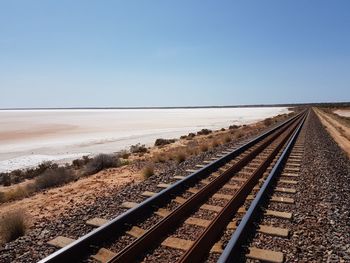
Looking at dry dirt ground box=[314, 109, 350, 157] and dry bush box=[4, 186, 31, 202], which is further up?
dry dirt ground box=[314, 109, 350, 157]

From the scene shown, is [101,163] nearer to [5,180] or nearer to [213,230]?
[5,180]

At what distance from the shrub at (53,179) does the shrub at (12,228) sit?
6.41 metres

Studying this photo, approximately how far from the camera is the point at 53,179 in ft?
43.2

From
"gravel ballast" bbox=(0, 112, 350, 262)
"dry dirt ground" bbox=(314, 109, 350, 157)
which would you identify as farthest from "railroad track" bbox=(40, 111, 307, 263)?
"dry dirt ground" bbox=(314, 109, 350, 157)

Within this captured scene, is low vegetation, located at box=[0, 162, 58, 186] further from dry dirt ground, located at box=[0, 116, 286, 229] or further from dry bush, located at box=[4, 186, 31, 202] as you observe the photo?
dry dirt ground, located at box=[0, 116, 286, 229]

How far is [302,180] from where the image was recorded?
1034 cm

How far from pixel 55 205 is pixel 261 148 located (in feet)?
36.1

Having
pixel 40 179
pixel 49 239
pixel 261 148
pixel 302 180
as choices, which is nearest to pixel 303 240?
pixel 49 239

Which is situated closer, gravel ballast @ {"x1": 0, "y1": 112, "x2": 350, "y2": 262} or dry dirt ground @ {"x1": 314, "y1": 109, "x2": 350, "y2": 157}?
gravel ballast @ {"x1": 0, "y1": 112, "x2": 350, "y2": 262}

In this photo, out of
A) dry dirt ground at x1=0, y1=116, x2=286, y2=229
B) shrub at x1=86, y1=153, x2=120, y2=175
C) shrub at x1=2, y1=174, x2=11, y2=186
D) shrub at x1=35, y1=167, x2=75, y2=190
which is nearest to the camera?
dry dirt ground at x1=0, y1=116, x2=286, y2=229

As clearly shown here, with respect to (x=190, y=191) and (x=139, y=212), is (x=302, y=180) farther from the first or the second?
(x=139, y=212)

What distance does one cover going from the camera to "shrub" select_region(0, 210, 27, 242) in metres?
6.31

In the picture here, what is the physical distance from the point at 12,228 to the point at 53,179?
6925mm

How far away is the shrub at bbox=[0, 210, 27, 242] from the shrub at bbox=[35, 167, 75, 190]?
252 inches
